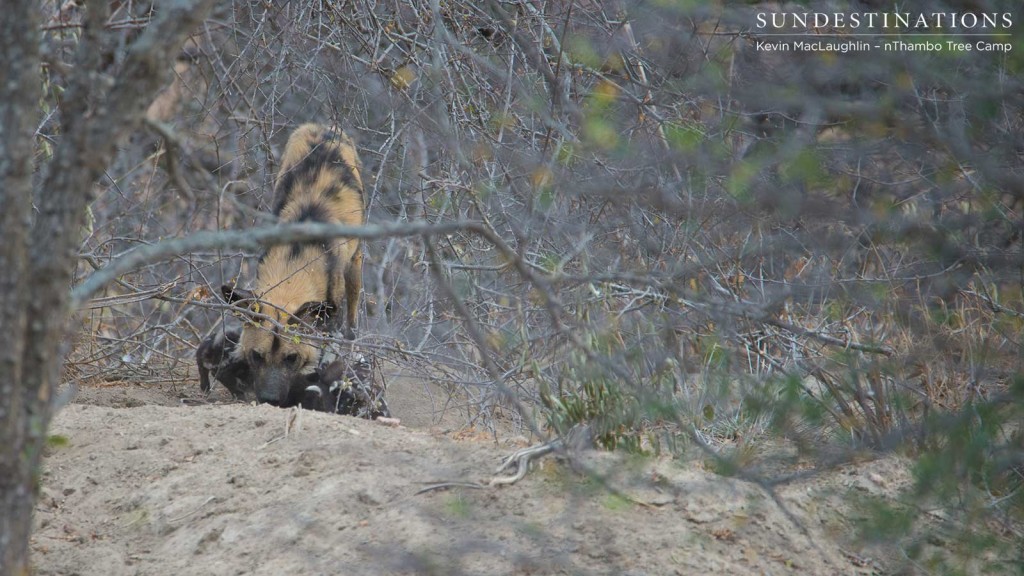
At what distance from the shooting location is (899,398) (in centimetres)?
387

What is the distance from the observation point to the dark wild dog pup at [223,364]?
22.6ft

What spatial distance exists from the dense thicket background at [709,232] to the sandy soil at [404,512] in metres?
0.27

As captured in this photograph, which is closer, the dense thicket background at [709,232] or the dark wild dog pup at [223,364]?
the dense thicket background at [709,232]

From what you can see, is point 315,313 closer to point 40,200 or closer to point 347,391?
point 347,391

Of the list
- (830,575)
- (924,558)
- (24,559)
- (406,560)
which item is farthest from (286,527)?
(924,558)

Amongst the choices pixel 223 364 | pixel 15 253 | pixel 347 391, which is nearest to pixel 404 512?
pixel 15 253

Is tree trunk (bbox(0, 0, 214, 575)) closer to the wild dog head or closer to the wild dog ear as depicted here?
the wild dog ear

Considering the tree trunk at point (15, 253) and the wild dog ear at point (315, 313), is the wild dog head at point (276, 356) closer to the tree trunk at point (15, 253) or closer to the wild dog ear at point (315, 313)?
the wild dog ear at point (315, 313)

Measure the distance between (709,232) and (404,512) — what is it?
233cm

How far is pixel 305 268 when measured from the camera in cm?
737

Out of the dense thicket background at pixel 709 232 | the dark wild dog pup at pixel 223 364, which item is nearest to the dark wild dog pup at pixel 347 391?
the dense thicket background at pixel 709 232

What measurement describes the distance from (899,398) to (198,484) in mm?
2721

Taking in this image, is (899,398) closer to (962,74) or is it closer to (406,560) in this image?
(962,74)

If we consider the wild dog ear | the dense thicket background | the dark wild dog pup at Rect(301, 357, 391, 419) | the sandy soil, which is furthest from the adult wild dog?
the sandy soil
